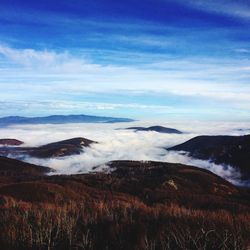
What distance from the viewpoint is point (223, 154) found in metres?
190

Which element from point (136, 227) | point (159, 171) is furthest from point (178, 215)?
point (159, 171)

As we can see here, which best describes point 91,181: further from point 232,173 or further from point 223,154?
point 223,154

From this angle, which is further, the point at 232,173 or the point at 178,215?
the point at 232,173

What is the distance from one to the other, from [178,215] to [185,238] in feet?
9.04

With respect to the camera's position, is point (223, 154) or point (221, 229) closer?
point (221, 229)

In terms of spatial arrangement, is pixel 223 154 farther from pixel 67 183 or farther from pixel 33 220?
pixel 33 220

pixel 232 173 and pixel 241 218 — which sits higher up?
pixel 241 218

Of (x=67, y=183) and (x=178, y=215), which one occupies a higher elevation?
(x=178, y=215)

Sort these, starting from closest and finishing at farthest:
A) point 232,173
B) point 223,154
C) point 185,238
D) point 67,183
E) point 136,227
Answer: point 185,238, point 136,227, point 67,183, point 232,173, point 223,154

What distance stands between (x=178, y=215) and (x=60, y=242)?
12.8 ft

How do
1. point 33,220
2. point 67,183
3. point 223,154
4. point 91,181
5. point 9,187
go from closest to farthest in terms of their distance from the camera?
1. point 33,220
2. point 9,187
3. point 67,183
4. point 91,181
5. point 223,154

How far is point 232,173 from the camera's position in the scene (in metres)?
171

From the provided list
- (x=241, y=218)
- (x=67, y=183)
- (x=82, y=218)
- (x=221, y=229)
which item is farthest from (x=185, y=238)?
(x=67, y=183)

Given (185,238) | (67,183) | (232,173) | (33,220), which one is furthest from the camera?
(232,173)
